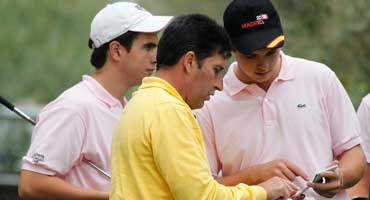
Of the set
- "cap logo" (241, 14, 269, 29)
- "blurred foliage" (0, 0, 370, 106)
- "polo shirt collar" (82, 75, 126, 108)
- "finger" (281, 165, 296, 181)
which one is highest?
"cap logo" (241, 14, 269, 29)

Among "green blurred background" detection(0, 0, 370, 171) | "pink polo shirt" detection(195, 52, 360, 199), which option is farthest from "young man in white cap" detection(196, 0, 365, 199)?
"green blurred background" detection(0, 0, 370, 171)

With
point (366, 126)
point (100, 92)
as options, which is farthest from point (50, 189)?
point (366, 126)

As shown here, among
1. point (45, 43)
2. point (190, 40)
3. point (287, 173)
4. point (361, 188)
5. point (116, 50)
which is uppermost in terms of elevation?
point (190, 40)

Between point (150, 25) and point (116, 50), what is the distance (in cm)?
19

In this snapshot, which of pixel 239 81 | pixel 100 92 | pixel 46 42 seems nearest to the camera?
pixel 239 81

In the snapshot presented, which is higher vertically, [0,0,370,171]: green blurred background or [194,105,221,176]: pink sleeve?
[194,105,221,176]: pink sleeve

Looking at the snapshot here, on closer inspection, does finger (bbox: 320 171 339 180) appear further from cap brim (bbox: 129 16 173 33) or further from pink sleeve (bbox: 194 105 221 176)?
cap brim (bbox: 129 16 173 33)

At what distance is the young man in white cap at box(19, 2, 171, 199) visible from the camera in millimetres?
6098

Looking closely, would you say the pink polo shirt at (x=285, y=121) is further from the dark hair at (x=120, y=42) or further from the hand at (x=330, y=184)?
the dark hair at (x=120, y=42)

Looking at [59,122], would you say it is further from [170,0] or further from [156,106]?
[170,0]

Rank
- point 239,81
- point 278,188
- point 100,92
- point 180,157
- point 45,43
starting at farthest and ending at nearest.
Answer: point 45,43, point 100,92, point 239,81, point 278,188, point 180,157

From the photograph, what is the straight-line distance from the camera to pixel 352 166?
19.7ft

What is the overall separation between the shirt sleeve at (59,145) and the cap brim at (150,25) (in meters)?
0.54

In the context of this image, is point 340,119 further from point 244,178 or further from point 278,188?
point 278,188
